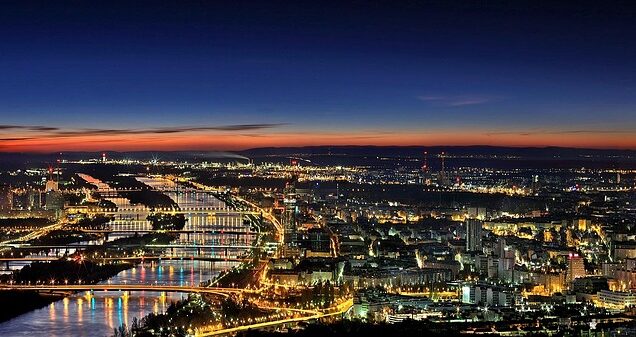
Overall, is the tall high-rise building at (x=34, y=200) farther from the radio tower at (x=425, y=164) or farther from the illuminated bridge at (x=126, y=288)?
the radio tower at (x=425, y=164)

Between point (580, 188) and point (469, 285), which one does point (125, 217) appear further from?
point (469, 285)

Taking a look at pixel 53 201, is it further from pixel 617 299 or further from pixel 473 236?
pixel 617 299

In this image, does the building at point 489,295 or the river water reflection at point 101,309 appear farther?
the building at point 489,295

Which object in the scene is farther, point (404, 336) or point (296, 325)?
point (296, 325)

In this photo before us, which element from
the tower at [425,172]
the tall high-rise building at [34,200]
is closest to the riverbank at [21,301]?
the tall high-rise building at [34,200]

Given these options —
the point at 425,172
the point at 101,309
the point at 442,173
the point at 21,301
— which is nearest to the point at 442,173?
the point at 442,173

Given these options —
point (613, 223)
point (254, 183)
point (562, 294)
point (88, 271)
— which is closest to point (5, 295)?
point (88, 271)
